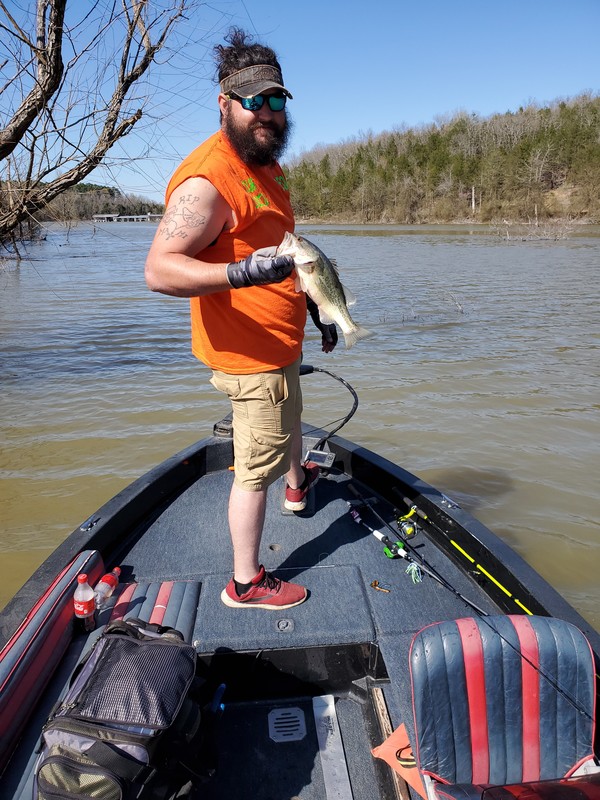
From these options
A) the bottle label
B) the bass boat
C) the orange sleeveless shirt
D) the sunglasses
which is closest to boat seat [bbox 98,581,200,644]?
the bass boat

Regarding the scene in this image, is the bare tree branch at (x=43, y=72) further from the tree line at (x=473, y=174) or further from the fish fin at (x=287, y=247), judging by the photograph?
the tree line at (x=473, y=174)

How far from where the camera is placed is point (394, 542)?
326 cm

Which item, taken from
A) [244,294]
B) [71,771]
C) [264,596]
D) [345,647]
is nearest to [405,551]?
[345,647]

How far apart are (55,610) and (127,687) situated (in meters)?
0.76

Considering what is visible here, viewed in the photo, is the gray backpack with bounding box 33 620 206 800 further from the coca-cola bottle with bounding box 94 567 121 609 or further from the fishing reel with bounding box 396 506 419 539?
the fishing reel with bounding box 396 506 419 539

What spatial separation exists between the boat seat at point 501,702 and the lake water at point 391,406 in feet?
7.72

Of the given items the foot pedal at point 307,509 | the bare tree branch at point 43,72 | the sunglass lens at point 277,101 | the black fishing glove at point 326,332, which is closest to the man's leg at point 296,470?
the foot pedal at point 307,509

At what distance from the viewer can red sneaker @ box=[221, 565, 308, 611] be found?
8.79 feet

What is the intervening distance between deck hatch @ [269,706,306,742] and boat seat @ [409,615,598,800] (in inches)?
24.6

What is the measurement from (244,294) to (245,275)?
0.37m

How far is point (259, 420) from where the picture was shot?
249cm

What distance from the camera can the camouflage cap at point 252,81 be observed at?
7.30 feet

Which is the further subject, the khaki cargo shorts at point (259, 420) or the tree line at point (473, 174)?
the tree line at point (473, 174)

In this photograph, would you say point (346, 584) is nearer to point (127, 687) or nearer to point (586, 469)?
point (127, 687)
